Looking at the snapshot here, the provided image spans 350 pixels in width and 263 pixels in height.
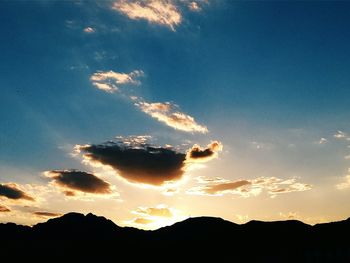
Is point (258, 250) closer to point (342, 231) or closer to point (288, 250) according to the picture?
point (288, 250)

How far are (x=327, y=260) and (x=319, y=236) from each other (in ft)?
53.3

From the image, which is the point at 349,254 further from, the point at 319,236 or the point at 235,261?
the point at 235,261

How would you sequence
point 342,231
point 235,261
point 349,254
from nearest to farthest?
point 349,254, point 342,231, point 235,261

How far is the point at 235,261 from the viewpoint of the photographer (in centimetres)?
19712

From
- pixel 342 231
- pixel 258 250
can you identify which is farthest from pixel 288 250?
pixel 342 231

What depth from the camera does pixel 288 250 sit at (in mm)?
189875

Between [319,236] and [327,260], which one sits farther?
[319,236]

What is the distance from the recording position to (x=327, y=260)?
174 metres

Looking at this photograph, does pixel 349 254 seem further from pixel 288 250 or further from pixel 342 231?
pixel 288 250

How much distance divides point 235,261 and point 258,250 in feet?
47.0

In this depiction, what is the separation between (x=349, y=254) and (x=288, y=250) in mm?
30889

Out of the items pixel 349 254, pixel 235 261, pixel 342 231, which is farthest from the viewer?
pixel 235 261

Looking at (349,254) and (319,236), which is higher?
(319,236)

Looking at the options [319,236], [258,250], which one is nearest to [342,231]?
[319,236]
